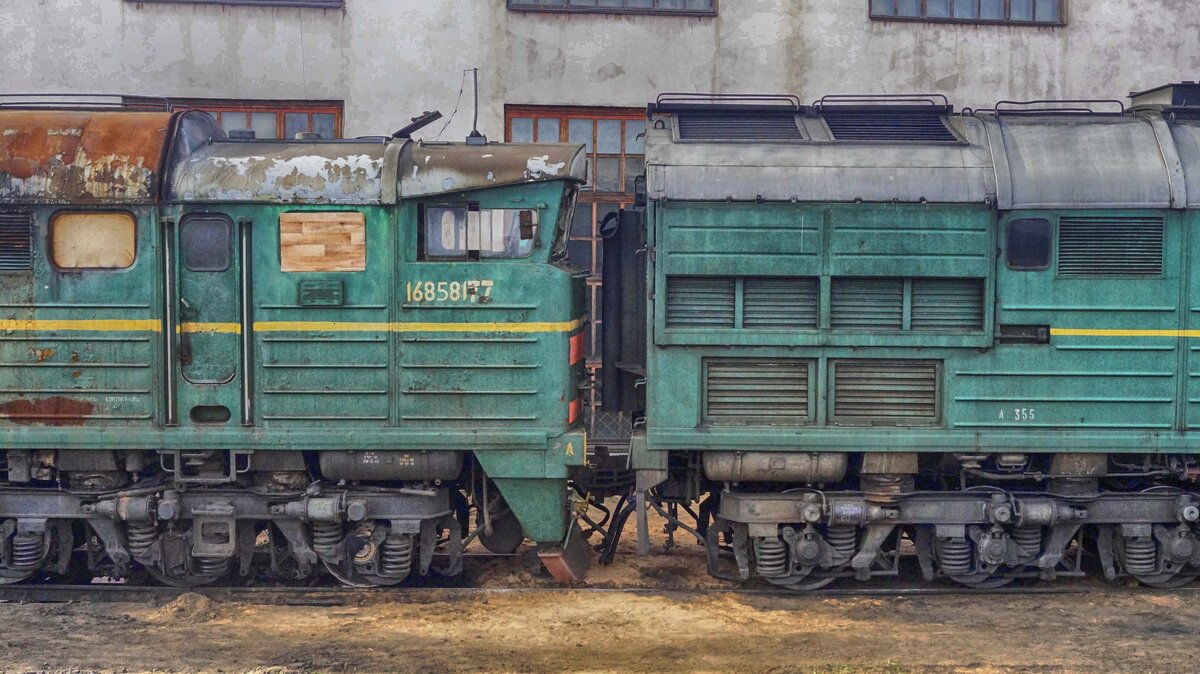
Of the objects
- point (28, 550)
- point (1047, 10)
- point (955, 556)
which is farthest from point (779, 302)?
point (1047, 10)

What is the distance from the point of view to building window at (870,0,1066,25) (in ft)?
49.6

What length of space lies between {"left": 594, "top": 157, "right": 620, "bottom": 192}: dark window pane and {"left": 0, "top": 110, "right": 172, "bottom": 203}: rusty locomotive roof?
599cm

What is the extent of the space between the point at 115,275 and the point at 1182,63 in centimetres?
1285

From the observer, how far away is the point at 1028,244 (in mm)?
9539

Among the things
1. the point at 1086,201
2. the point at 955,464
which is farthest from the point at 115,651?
the point at 1086,201

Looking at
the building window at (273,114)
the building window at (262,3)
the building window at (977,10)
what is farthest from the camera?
the building window at (977,10)

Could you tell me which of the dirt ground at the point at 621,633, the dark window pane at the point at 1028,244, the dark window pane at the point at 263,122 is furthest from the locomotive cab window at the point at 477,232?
the dark window pane at the point at 263,122

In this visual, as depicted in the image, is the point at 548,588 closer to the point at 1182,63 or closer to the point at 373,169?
the point at 373,169

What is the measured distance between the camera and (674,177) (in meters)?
9.51

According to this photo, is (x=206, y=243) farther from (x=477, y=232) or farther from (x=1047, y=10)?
(x=1047, y=10)

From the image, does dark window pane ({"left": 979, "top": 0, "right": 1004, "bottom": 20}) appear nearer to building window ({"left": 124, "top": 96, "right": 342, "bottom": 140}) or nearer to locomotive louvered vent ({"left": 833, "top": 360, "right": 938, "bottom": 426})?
locomotive louvered vent ({"left": 833, "top": 360, "right": 938, "bottom": 426})

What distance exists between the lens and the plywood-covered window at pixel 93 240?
374 inches

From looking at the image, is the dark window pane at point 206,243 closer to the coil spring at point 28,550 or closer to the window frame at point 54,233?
the window frame at point 54,233

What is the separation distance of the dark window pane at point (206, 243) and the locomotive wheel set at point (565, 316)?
17 millimetres
